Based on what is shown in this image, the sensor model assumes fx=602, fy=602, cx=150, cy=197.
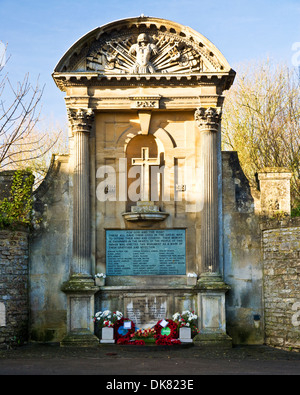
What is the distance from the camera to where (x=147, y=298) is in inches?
597

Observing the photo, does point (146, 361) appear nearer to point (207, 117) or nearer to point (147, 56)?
point (207, 117)

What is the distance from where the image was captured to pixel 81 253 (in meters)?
15.1

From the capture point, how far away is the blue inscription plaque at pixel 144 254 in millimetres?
15499

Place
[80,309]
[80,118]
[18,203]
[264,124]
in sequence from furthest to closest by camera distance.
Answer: [264,124] → [80,118] → [18,203] → [80,309]

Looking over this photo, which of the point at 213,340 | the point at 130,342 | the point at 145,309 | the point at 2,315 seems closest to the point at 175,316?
the point at 145,309

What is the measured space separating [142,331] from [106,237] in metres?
2.58

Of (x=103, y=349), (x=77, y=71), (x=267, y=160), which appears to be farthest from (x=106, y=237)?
(x=267, y=160)

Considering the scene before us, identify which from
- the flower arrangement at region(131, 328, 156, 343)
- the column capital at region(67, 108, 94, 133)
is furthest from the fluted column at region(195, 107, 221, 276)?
the column capital at region(67, 108, 94, 133)

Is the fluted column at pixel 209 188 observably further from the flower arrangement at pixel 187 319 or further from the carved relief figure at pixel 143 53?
the carved relief figure at pixel 143 53

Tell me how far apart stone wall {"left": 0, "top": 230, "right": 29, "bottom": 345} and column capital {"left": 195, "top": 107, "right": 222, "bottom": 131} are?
5304 millimetres

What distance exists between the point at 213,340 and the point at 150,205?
3735mm

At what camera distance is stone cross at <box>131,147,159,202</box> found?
15.7m

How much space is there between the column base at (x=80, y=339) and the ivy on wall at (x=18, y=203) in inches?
119

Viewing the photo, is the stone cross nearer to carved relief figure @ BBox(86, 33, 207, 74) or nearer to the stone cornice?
the stone cornice
